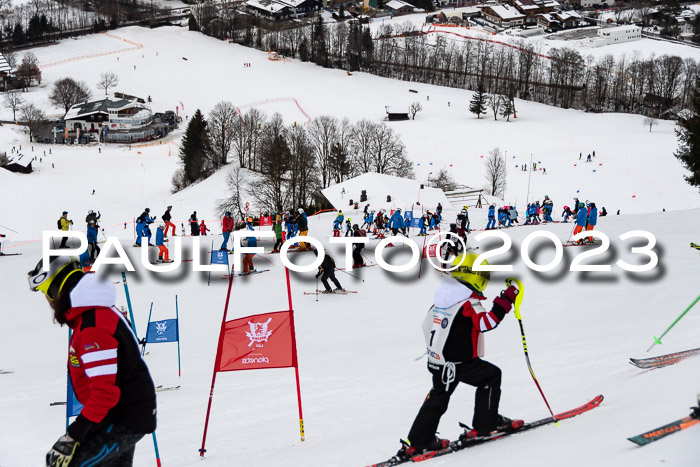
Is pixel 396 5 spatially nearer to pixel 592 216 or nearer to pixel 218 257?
pixel 592 216

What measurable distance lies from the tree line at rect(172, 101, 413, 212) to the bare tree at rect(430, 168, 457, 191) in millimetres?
2721

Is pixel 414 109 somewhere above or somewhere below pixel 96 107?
above

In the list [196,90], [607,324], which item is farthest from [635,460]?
[196,90]

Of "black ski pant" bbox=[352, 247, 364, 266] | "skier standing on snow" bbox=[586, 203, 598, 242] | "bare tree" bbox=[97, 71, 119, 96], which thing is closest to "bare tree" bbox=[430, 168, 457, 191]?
"skier standing on snow" bbox=[586, 203, 598, 242]

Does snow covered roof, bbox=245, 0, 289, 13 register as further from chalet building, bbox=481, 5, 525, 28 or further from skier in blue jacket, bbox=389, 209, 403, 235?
skier in blue jacket, bbox=389, 209, 403, 235

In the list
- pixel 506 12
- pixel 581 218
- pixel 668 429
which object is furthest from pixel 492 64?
pixel 668 429

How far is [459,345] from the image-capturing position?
5.24 metres

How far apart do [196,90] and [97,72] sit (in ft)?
71.1

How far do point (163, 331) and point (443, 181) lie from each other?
42.0 metres

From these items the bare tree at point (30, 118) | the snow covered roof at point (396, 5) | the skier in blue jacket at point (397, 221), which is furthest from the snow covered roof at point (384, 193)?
the snow covered roof at point (396, 5)

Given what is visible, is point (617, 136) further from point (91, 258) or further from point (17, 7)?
point (17, 7)

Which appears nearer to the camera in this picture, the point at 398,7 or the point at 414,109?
the point at 414,109

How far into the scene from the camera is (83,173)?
58531 mm

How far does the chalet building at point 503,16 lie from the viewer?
13400 centimetres
